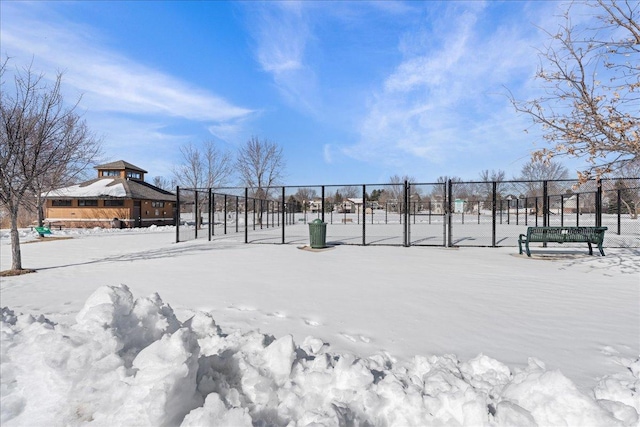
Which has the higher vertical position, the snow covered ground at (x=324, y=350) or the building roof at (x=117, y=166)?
the building roof at (x=117, y=166)

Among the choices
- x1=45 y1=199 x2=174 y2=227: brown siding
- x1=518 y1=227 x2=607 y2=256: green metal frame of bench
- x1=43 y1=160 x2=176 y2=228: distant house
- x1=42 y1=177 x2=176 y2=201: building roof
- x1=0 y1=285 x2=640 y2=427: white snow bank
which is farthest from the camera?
x1=45 y1=199 x2=174 y2=227: brown siding

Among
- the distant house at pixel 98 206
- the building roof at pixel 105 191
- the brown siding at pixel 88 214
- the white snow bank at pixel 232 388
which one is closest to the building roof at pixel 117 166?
the building roof at pixel 105 191

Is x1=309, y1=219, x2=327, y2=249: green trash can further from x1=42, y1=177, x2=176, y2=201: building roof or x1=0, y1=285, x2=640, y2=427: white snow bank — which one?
x1=42, y1=177, x2=176, y2=201: building roof

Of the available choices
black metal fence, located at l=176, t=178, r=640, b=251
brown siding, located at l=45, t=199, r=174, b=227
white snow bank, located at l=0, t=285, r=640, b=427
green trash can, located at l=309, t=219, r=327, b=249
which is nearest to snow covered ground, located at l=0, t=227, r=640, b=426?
white snow bank, located at l=0, t=285, r=640, b=427

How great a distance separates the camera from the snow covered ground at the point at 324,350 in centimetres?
197

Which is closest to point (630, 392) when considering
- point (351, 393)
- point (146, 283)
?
point (351, 393)

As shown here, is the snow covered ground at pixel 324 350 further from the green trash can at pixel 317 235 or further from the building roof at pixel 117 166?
the building roof at pixel 117 166

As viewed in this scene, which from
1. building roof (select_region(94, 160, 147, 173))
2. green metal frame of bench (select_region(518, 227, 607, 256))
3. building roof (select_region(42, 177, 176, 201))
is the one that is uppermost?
building roof (select_region(94, 160, 147, 173))

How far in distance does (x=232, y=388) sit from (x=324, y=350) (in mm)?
1389

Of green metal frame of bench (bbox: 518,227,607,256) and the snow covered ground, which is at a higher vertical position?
green metal frame of bench (bbox: 518,227,607,256)

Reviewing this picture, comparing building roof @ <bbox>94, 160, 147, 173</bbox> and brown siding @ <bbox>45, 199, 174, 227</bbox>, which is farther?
building roof @ <bbox>94, 160, 147, 173</bbox>

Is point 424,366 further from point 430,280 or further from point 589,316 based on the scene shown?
point 430,280

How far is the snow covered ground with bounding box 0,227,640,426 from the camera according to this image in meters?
1.97

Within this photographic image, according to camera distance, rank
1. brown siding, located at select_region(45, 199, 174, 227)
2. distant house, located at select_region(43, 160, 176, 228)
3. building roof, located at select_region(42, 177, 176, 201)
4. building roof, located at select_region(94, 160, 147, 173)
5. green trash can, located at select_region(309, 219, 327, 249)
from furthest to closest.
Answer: building roof, located at select_region(94, 160, 147, 173)
brown siding, located at select_region(45, 199, 174, 227)
distant house, located at select_region(43, 160, 176, 228)
building roof, located at select_region(42, 177, 176, 201)
green trash can, located at select_region(309, 219, 327, 249)
